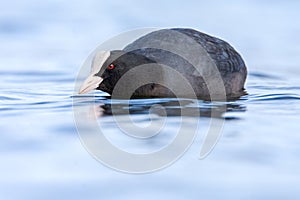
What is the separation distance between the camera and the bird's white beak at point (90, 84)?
277 inches

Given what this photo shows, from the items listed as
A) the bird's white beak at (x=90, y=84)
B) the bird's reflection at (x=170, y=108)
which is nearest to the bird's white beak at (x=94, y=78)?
the bird's white beak at (x=90, y=84)

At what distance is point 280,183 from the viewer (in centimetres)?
425

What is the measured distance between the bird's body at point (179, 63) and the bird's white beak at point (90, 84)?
2 centimetres

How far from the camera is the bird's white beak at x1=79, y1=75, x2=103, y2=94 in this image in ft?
23.1

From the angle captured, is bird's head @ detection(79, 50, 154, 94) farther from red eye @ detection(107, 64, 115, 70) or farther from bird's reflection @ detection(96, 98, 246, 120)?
bird's reflection @ detection(96, 98, 246, 120)

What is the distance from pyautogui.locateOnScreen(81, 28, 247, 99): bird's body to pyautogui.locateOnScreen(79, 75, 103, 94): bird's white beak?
0.08ft

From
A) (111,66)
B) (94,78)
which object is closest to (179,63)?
(111,66)

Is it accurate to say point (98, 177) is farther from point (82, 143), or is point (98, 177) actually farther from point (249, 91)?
point (249, 91)

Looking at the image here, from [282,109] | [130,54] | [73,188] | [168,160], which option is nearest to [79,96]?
[130,54]

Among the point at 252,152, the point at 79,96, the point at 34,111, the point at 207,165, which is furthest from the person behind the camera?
the point at 79,96

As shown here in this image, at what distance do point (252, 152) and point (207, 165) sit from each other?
0.43 metres

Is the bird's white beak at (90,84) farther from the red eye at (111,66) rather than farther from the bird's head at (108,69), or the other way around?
the red eye at (111,66)

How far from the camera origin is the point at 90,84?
708 cm

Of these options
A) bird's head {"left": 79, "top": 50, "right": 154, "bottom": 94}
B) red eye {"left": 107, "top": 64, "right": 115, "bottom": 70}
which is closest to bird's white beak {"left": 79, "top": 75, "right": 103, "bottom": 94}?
bird's head {"left": 79, "top": 50, "right": 154, "bottom": 94}
